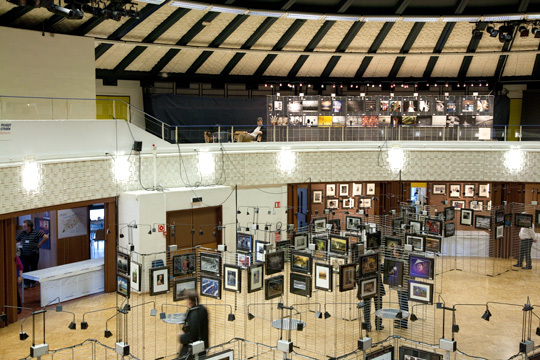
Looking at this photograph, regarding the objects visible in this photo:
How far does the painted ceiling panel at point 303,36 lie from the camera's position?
2183 centimetres

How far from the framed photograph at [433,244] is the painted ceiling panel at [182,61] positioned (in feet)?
39.6

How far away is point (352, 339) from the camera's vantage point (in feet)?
39.9

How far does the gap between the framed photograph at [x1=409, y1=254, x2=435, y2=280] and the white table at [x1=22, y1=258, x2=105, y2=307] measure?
888 cm

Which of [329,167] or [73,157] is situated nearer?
[73,157]

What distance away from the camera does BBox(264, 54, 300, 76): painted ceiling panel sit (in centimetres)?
2430

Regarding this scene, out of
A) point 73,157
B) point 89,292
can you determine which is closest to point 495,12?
point 73,157

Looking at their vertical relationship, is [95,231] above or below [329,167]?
below

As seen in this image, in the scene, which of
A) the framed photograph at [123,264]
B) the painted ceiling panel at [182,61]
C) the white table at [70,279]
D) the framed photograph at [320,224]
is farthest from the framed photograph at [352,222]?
the painted ceiling panel at [182,61]

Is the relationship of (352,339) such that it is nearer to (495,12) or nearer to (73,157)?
(73,157)

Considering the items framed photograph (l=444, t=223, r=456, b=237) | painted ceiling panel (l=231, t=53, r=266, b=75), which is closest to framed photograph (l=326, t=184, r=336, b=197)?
A: framed photograph (l=444, t=223, r=456, b=237)

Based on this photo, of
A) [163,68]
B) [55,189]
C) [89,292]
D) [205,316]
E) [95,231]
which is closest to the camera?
[205,316]

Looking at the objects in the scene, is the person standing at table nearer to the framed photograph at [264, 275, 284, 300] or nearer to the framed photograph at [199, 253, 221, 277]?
the framed photograph at [199, 253, 221, 277]

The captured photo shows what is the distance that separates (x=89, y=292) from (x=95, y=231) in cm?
251

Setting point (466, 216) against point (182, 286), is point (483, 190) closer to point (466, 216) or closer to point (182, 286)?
point (466, 216)
